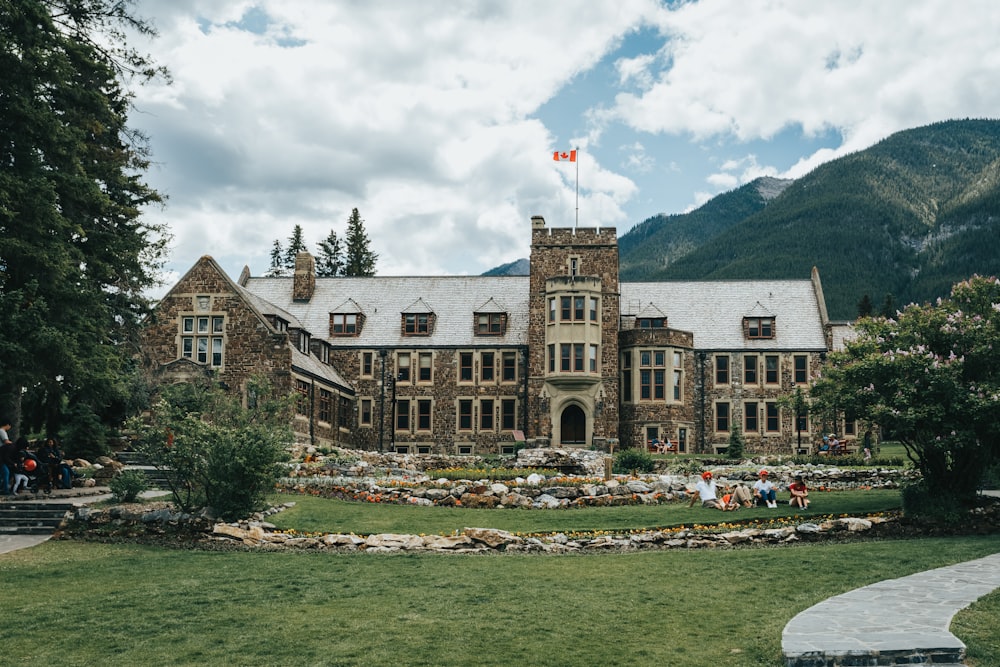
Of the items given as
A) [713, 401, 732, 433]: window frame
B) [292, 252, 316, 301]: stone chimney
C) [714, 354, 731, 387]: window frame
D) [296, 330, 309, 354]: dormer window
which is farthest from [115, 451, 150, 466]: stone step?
[714, 354, 731, 387]: window frame

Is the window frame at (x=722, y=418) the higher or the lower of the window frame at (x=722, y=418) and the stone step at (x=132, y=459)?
the higher

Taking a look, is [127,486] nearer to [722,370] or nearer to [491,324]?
[491,324]

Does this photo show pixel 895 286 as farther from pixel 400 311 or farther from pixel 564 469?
pixel 564 469

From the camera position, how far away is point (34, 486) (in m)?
26.4

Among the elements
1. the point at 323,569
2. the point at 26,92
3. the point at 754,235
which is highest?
the point at 754,235

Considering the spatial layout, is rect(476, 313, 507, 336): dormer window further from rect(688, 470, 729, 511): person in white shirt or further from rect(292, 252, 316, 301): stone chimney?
rect(688, 470, 729, 511): person in white shirt

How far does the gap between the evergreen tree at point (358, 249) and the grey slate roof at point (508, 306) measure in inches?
1030

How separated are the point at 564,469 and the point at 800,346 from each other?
20194mm

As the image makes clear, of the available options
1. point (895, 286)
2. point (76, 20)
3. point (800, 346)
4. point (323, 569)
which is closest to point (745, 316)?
point (800, 346)

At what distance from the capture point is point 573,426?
168 ft

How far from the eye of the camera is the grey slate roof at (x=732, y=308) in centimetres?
5228

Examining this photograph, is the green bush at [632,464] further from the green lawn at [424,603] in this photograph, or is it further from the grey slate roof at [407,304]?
the green lawn at [424,603]

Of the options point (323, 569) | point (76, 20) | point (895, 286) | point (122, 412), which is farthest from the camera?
point (895, 286)

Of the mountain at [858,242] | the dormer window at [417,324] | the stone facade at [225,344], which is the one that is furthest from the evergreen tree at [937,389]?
the mountain at [858,242]
